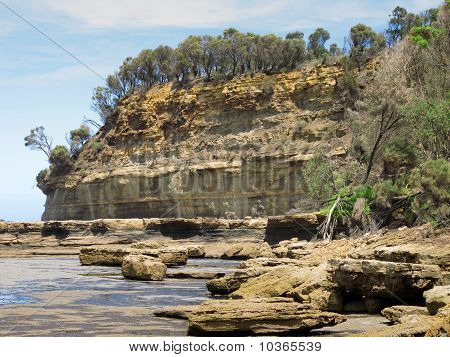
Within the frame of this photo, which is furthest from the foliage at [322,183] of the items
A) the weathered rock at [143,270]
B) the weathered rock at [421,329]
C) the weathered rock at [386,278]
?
the weathered rock at [421,329]

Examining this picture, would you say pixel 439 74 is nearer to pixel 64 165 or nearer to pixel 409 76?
pixel 409 76

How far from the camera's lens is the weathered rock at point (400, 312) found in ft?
45.4

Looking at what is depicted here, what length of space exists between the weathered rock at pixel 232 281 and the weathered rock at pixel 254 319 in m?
7.29

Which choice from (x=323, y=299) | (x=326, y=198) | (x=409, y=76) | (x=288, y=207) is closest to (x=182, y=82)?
(x=288, y=207)

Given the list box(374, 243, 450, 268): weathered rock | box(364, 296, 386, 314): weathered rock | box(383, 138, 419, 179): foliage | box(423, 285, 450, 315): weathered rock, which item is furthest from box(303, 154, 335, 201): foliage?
box(423, 285, 450, 315): weathered rock

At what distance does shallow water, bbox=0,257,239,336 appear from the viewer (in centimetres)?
1498

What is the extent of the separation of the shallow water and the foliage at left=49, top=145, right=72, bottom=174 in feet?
170

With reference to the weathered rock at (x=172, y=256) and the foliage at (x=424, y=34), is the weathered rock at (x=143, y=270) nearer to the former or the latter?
the weathered rock at (x=172, y=256)

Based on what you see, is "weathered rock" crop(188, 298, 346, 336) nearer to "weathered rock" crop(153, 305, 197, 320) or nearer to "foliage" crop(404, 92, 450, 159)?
"weathered rock" crop(153, 305, 197, 320)

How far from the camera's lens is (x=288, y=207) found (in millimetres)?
64000

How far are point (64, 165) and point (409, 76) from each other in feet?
172

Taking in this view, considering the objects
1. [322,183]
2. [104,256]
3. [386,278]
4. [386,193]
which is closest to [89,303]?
[386,278]

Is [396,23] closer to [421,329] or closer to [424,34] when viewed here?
[424,34]

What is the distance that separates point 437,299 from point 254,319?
3.30 metres
